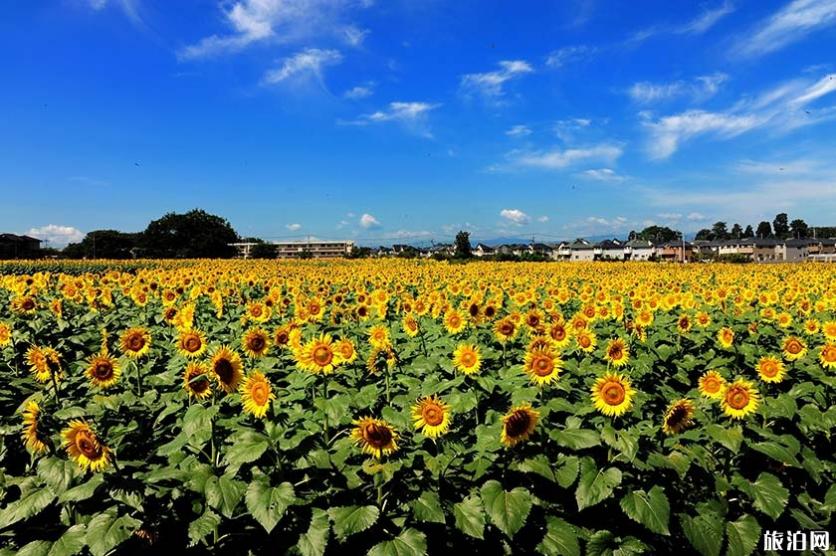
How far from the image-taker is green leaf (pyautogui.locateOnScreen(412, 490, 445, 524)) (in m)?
2.70

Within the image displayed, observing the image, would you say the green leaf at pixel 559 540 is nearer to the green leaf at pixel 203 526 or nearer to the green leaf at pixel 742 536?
the green leaf at pixel 742 536

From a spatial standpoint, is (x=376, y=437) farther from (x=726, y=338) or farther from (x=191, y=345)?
(x=726, y=338)

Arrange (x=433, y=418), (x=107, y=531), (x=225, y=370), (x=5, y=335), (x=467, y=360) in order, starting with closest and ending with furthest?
(x=107, y=531), (x=433, y=418), (x=225, y=370), (x=467, y=360), (x=5, y=335)

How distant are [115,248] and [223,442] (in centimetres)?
12874

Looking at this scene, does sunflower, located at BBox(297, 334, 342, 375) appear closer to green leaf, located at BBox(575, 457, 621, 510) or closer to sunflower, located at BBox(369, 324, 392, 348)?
sunflower, located at BBox(369, 324, 392, 348)

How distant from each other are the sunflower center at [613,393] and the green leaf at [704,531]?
73cm

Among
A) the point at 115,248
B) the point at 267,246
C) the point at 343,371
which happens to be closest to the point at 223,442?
the point at 343,371

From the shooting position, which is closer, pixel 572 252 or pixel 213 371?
pixel 213 371

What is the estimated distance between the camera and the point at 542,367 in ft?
12.1

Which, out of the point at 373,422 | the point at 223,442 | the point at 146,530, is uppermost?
the point at 373,422

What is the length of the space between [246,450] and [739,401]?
3.12 meters

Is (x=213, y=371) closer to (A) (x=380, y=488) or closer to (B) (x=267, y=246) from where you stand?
(A) (x=380, y=488)

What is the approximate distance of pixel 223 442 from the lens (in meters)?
3.37

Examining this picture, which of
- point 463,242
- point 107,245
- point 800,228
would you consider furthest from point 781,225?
point 107,245
